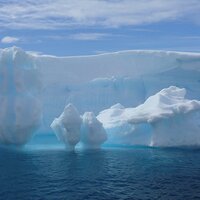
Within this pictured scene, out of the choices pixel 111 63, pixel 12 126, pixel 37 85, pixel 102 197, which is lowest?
pixel 102 197

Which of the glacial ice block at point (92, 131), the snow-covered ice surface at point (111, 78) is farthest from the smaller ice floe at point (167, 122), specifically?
the snow-covered ice surface at point (111, 78)

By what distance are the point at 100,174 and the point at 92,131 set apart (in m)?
8.04

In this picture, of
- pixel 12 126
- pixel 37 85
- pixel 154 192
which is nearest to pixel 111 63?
pixel 37 85

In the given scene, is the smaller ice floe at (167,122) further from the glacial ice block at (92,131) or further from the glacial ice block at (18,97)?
the glacial ice block at (18,97)

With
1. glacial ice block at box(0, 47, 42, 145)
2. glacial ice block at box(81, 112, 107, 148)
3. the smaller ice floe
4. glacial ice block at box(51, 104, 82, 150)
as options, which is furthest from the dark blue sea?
glacial ice block at box(0, 47, 42, 145)

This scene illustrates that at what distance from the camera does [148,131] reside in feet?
88.8

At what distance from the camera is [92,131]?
2525 cm

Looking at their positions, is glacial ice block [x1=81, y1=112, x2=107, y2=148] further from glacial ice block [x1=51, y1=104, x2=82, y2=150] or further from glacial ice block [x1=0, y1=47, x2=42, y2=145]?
glacial ice block [x1=0, y1=47, x2=42, y2=145]

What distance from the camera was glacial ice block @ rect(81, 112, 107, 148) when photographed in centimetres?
2527

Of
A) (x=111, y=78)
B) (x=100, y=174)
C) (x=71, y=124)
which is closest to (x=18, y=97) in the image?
(x=71, y=124)

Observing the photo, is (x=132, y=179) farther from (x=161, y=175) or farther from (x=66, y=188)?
(x=66, y=188)

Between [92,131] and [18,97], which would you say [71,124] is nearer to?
[92,131]

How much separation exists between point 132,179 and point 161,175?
5.02ft

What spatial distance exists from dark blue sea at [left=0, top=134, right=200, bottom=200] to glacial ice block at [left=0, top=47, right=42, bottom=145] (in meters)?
1.83
